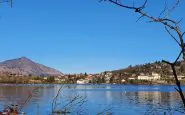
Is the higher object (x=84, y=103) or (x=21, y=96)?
(x=21, y=96)

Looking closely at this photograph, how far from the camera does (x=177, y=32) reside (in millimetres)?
2195

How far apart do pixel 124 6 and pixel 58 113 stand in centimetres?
215

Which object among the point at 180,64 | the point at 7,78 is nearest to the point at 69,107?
the point at 180,64

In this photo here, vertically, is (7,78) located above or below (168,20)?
above

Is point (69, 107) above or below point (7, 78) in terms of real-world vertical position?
below

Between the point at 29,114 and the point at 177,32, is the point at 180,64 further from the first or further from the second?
the point at 29,114

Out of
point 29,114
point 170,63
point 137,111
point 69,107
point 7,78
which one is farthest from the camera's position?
point 7,78

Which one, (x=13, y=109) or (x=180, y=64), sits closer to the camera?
(x=180, y=64)

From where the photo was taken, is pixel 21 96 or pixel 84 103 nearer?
pixel 84 103

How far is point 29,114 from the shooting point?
39.0 m

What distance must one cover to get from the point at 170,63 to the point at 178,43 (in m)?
0.12

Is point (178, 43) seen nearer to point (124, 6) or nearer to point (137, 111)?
point (124, 6)

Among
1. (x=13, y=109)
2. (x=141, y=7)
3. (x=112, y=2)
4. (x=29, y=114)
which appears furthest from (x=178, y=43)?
(x=29, y=114)

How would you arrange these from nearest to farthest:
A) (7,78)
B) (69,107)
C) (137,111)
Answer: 1. (69,107)
2. (137,111)
3. (7,78)
